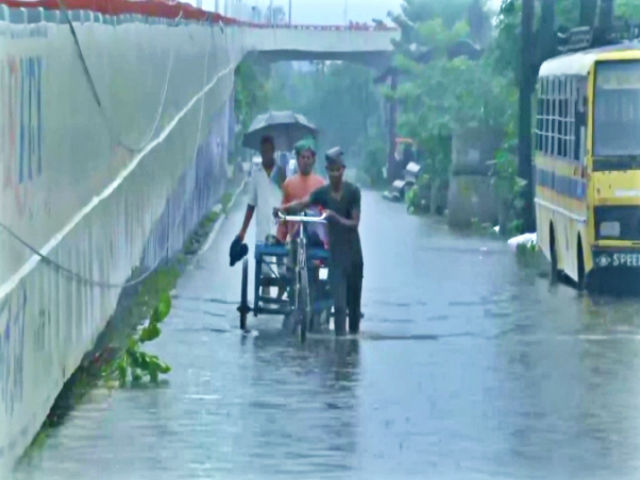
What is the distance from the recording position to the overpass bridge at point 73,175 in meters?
10.8

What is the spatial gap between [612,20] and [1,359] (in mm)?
22927

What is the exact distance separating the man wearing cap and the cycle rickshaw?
18cm

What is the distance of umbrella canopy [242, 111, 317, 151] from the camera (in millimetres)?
32000

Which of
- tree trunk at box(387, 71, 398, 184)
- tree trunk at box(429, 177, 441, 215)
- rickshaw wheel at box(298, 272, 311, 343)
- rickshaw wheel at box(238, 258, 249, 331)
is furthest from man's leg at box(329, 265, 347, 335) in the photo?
tree trunk at box(387, 71, 398, 184)

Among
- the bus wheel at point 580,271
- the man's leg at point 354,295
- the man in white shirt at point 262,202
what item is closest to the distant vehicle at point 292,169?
the bus wheel at point 580,271

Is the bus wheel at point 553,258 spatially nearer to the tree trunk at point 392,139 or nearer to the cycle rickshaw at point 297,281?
the cycle rickshaw at point 297,281

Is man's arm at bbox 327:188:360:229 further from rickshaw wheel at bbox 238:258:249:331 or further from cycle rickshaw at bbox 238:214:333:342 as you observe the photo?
rickshaw wheel at bbox 238:258:249:331

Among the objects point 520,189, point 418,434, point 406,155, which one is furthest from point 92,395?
point 406,155

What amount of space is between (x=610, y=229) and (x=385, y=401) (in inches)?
372

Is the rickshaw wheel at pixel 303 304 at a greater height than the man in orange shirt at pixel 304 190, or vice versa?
the man in orange shirt at pixel 304 190

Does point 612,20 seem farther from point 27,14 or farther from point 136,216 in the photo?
point 27,14

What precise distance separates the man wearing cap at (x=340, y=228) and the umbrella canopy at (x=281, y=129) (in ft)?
41.6

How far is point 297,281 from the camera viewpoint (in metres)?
18.2

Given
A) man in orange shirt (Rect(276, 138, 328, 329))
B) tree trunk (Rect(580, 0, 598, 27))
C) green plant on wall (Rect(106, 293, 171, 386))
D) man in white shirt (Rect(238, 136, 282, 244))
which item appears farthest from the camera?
tree trunk (Rect(580, 0, 598, 27))
